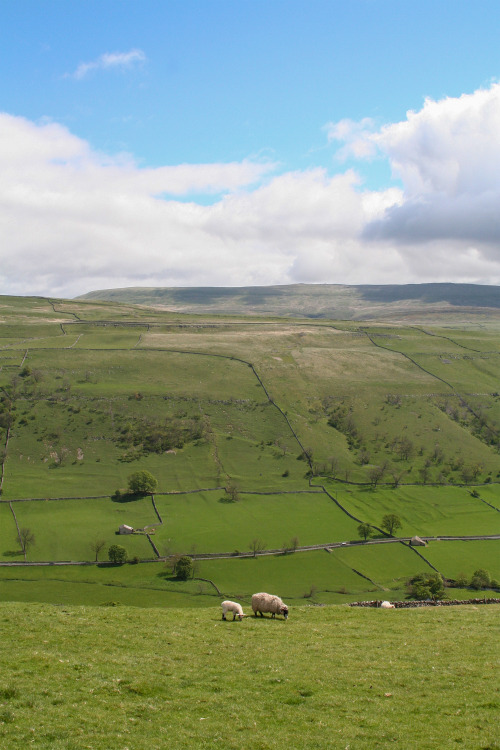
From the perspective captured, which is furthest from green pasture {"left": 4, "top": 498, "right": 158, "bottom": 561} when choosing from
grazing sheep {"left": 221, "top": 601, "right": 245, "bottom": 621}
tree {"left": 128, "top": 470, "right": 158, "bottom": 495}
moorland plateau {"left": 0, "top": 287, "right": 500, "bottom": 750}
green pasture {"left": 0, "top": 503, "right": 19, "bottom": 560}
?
grazing sheep {"left": 221, "top": 601, "right": 245, "bottom": 621}

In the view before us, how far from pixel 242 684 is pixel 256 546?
266 feet

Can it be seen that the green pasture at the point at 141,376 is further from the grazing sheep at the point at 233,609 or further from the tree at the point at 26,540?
the grazing sheep at the point at 233,609

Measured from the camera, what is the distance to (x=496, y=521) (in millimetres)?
115875

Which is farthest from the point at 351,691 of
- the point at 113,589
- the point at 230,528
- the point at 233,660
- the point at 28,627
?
the point at 230,528

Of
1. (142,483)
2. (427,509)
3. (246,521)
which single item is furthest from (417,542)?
(142,483)

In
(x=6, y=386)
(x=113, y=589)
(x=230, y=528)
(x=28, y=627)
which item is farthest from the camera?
(x=6, y=386)

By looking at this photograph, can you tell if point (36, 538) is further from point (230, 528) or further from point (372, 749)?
point (372, 749)

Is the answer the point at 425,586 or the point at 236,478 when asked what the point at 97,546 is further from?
the point at 425,586

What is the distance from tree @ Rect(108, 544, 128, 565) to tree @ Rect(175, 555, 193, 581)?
40.5ft

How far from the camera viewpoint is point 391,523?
108625mm

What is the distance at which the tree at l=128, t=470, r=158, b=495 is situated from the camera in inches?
4776

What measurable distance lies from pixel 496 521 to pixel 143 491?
293ft

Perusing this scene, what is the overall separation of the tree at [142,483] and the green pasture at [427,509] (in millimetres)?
49955

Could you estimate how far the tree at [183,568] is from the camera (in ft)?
279
